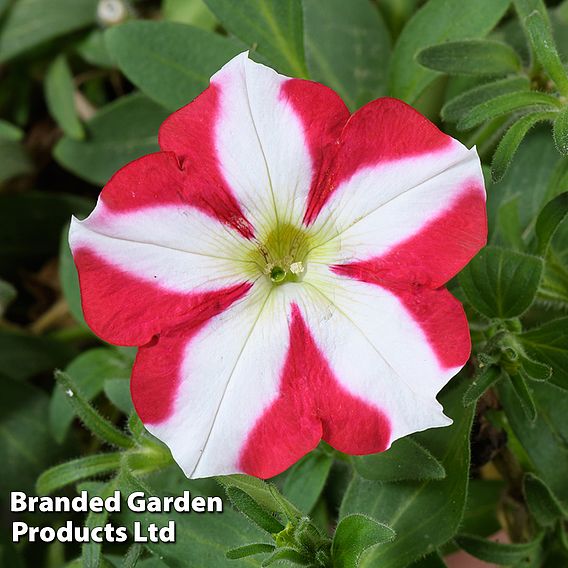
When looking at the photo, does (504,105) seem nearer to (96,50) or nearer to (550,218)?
(550,218)

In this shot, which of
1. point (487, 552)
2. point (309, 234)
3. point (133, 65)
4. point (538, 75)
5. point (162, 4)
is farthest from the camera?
point (162, 4)

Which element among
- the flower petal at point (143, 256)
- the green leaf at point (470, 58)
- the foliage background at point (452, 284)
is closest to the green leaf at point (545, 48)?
the foliage background at point (452, 284)

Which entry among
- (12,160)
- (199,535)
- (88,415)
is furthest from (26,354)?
(199,535)

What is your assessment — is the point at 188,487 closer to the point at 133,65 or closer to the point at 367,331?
the point at 367,331

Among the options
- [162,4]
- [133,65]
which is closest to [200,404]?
[133,65]

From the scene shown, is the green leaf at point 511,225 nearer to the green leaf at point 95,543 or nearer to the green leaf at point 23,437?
the green leaf at point 95,543

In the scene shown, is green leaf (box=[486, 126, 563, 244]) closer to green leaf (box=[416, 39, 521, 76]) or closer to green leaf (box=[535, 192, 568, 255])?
green leaf (box=[416, 39, 521, 76])

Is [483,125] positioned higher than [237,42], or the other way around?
[237,42]
